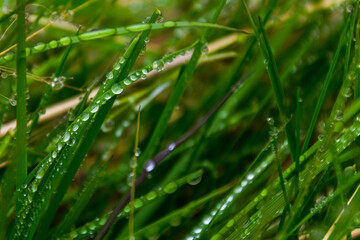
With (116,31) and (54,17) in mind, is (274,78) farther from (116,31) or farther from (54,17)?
(54,17)

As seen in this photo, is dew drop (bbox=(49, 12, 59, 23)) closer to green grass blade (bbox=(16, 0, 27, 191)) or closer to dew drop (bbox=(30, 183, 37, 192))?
green grass blade (bbox=(16, 0, 27, 191))

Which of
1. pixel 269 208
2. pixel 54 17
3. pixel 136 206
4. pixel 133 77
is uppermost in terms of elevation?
pixel 54 17

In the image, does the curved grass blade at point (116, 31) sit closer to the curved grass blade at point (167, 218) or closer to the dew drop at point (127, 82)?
the dew drop at point (127, 82)

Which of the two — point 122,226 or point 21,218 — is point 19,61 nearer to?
point 21,218

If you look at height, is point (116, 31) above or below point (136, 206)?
above

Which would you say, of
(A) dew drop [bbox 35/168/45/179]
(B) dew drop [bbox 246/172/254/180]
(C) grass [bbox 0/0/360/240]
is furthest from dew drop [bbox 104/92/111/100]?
(B) dew drop [bbox 246/172/254/180]

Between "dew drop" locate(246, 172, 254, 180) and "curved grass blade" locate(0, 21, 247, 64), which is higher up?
"curved grass blade" locate(0, 21, 247, 64)

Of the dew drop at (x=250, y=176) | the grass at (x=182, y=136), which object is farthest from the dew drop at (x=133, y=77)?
the dew drop at (x=250, y=176)

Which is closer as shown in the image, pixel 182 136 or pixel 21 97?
pixel 21 97

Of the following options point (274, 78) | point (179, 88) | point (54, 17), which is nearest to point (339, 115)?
point (274, 78)
